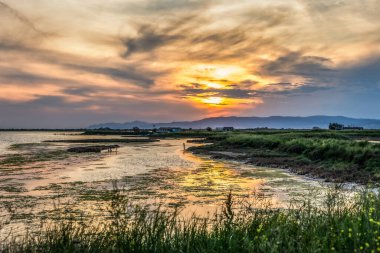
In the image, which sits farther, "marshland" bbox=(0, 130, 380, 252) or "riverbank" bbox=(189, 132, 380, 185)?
"riverbank" bbox=(189, 132, 380, 185)

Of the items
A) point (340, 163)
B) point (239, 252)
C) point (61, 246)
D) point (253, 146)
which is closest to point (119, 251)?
point (61, 246)

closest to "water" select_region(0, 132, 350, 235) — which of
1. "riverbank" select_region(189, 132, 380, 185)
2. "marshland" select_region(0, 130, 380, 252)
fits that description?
"marshland" select_region(0, 130, 380, 252)

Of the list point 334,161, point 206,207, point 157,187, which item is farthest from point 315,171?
point 206,207

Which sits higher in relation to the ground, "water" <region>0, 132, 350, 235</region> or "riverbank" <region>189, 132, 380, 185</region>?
"riverbank" <region>189, 132, 380, 185</region>

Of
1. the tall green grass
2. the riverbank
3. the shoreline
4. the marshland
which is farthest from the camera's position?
the tall green grass

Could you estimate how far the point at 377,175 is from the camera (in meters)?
26.3

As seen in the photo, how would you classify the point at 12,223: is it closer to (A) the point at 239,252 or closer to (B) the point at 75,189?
(B) the point at 75,189

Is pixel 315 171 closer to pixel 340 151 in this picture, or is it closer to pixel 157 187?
pixel 340 151

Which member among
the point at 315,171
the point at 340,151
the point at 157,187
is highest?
the point at 340,151

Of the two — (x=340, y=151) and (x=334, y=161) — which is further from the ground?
(x=340, y=151)

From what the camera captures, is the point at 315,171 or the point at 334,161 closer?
the point at 315,171

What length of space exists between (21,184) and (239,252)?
2232 centimetres

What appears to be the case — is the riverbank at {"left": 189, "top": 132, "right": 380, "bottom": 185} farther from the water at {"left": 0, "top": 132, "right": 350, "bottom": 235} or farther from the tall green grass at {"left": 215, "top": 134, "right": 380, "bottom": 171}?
the water at {"left": 0, "top": 132, "right": 350, "bottom": 235}

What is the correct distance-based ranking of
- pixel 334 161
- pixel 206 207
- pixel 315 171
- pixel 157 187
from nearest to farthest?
1. pixel 206 207
2. pixel 157 187
3. pixel 315 171
4. pixel 334 161
